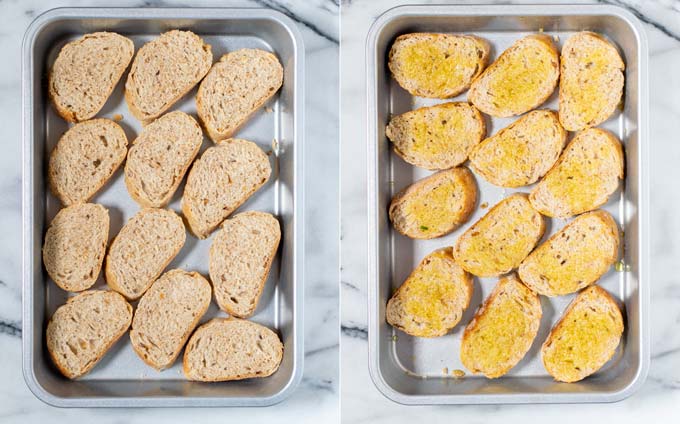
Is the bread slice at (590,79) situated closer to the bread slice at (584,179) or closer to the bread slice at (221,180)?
the bread slice at (584,179)

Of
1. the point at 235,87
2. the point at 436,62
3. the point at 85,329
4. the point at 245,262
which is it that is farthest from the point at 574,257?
the point at 85,329

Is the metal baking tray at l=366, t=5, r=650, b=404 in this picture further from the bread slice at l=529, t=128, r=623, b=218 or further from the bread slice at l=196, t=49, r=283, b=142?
the bread slice at l=196, t=49, r=283, b=142

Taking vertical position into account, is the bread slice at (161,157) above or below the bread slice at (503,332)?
above

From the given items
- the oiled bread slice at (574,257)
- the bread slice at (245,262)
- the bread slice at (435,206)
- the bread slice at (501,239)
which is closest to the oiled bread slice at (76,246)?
the bread slice at (245,262)

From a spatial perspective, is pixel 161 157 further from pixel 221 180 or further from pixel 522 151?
pixel 522 151

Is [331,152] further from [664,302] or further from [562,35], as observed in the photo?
[664,302]

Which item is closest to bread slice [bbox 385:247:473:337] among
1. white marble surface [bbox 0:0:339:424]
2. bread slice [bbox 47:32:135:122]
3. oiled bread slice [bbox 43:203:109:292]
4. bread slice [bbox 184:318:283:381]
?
white marble surface [bbox 0:0:339:424]

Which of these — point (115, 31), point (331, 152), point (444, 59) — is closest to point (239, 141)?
point (331, 152)
